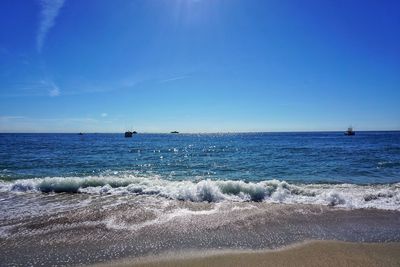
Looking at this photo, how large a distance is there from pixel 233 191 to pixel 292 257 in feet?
23.5

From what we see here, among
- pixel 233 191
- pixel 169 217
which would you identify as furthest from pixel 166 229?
pixel 233 191

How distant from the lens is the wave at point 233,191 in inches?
488

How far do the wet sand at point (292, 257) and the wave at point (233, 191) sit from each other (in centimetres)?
502

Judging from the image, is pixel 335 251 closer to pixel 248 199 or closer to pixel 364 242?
pixel 364 242

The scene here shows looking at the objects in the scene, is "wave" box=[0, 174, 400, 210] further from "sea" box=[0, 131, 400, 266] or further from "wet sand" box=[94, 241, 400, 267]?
"wet sand" box=[94, 241, 400, 267]

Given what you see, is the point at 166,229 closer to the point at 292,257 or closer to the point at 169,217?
the point at 169,217

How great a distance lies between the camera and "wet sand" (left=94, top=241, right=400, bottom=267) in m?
6.47

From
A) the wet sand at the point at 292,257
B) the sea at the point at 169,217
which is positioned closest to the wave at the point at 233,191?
the sea at the point at 169,217

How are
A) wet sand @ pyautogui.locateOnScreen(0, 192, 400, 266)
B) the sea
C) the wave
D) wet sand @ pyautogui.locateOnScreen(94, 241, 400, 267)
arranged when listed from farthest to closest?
the wave < the sea < wet sand @ pyautogui.locateOnScreen(0, 192, 400, 266) < wet sand @ pyautogui.locateOnScreen(94, 241, 400, 267)

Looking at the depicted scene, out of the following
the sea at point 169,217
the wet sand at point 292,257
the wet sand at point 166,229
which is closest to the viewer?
the wet sand at point 292,257

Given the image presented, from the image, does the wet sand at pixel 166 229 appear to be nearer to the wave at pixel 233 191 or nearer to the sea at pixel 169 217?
the sea at pixel 169 217

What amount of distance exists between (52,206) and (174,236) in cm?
641

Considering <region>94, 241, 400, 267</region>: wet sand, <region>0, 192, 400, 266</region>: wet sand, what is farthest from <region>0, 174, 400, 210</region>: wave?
<region>94, 241, 400, 267</region>: wet sand

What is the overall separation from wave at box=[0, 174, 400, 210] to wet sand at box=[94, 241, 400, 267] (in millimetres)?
5019
